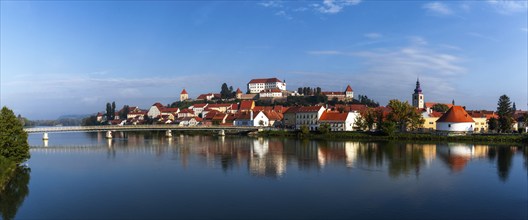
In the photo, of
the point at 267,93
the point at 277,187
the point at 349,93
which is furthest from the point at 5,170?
the point at 349,93

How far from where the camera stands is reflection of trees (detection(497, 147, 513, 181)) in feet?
86.0

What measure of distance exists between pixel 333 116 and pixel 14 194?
2056 inches

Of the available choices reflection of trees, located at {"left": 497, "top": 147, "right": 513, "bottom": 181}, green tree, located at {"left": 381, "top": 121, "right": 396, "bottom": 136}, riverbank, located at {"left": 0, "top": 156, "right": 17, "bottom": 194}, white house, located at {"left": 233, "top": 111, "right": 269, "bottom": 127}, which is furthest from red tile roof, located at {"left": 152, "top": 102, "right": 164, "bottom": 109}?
reflection of trees, located at {"left": 497, "top": 147, "right": 513, "bottom": 181}

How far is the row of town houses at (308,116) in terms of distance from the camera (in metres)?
55.3

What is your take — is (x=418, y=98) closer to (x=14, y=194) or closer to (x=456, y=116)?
(x=456, y=116)

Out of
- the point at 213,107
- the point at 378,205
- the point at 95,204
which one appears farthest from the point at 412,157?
the point at 213,107

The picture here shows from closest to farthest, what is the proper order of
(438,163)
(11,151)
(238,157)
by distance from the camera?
(11,151)
(438,163)
(238,157)

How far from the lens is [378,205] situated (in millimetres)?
18156

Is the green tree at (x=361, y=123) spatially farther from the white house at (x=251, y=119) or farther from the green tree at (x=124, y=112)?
the green tree at (x=124, y=112)

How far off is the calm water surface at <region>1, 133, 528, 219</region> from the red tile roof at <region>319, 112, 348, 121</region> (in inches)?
1162

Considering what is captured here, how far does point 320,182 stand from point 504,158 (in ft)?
61.9

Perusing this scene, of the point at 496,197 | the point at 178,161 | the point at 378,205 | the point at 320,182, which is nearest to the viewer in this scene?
the point at 378,205

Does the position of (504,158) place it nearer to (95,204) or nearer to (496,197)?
(496,197)

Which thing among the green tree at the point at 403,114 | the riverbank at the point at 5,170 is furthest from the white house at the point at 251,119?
the riverbank at the point at 5,170
